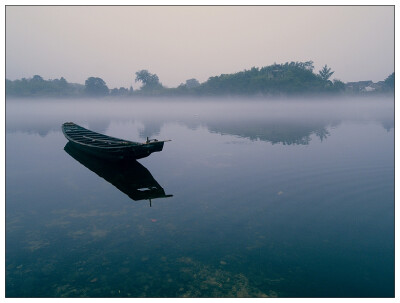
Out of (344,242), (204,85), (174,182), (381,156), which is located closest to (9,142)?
(174,182)

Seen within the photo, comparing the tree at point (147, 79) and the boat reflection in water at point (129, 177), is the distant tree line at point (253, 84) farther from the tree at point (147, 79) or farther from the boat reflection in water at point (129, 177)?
the boat reflection in water at point (129, 177)

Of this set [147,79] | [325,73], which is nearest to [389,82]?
[325,73]

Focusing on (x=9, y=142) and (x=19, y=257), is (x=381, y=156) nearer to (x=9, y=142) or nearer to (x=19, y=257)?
(x=19, y=257)

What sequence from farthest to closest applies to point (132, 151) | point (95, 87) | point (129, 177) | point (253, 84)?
point (95, 87) → point (253, 84) → point (129, 177) → point (132, 151)

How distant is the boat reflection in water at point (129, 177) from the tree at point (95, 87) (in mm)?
127740

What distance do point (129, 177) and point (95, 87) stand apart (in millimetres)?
134794

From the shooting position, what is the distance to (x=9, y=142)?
2489cm

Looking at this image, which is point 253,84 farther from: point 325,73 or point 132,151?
point 132,151

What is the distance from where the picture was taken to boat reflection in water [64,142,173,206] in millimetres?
11789

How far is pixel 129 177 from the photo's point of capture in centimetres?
1411

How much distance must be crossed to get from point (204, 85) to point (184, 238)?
11162 cm

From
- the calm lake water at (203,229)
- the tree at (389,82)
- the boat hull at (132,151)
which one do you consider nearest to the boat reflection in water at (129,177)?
the calm lake water at (203,229)

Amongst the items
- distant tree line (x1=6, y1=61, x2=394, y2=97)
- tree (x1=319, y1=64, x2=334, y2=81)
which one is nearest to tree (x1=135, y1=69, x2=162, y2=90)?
distant tree line (x1=6, y1=61, x2=394, y2=97)

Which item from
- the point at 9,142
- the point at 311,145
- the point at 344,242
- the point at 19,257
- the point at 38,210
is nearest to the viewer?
the point at 19,257
